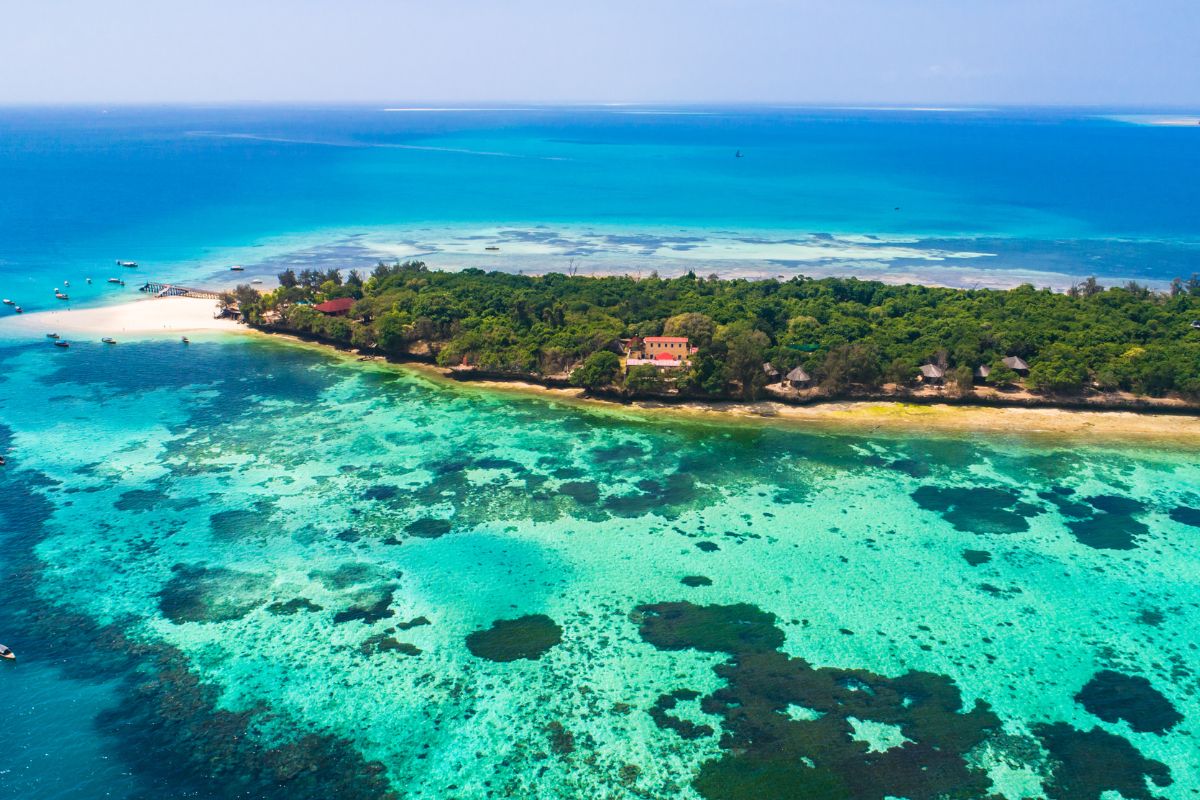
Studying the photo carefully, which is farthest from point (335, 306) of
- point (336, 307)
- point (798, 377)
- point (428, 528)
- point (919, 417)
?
point (919, 417)

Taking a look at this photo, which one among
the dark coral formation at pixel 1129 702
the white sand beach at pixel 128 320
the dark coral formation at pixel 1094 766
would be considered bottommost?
the dark coral formation at pixel 1094 766

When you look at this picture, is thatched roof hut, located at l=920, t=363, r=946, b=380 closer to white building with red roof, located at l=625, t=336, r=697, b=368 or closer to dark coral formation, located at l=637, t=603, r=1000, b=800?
white building with red roof, located at l=625, t=336, r=697, b=368

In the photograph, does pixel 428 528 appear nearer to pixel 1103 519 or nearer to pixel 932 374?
pixel 1103 519

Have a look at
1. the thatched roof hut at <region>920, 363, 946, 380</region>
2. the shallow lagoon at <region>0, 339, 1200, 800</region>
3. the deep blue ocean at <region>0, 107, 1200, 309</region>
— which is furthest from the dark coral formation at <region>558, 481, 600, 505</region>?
the deep blue ocean at <region>0, 107, 1200, 309</region>

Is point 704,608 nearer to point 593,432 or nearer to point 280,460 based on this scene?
point 593,432

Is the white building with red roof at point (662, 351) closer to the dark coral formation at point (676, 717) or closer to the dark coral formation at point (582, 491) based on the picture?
the dark coral formation at point (582, 491)

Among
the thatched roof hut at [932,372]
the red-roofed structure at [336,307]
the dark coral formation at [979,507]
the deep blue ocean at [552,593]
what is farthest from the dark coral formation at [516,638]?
the red-roofed structure at [336,307]

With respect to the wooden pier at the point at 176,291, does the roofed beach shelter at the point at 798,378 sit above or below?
below
